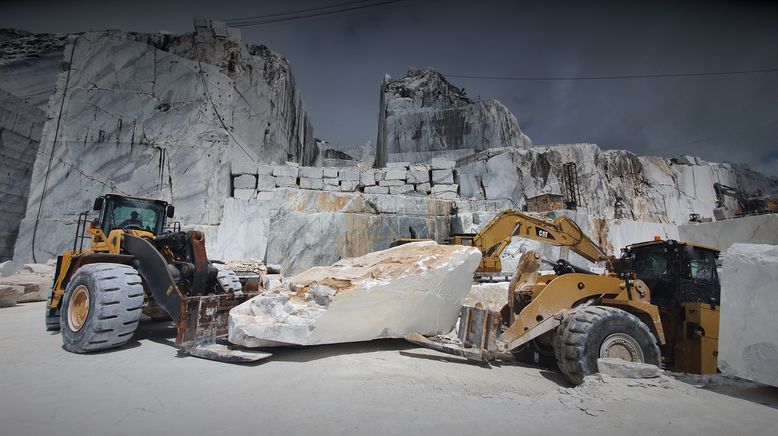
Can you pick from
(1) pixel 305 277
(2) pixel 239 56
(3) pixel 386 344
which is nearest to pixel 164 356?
(1) pixel 305 277

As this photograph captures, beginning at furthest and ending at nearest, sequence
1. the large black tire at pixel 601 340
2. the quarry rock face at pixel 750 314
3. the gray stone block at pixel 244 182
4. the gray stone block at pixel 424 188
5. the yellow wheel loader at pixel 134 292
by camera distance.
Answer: the gray stone block at pixel 424 188, the gray stone block at pixel 244 182, the yellow wheel loader at pixel 134 292, the large black tire at pixel 601 340, the quarry rock face at pixel 750 314

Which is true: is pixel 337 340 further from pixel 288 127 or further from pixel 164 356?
pixel 288 127

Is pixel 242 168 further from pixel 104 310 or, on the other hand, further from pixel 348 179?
pixel 104 310

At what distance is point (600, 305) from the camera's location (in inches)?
164

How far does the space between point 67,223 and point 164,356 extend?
11602mm

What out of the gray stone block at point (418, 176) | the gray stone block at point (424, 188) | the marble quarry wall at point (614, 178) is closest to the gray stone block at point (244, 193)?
the gray stone block at point (418, 176)

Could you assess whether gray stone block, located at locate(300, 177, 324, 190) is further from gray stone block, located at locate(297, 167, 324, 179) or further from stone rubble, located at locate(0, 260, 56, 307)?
stone rubble, located at locate(0, 260, 56, 307)

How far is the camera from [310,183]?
42.7 ft

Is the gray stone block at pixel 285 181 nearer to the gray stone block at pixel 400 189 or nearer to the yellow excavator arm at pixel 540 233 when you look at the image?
the gray stone block at pixel 400 189

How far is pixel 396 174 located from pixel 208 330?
1019 cm

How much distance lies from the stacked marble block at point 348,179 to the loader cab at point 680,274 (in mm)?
8628

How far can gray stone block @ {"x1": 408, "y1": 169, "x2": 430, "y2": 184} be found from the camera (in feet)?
44.3

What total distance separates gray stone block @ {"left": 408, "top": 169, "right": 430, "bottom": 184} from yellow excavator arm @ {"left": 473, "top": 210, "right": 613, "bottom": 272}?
6322 mm

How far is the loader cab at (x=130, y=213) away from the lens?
5.39m
